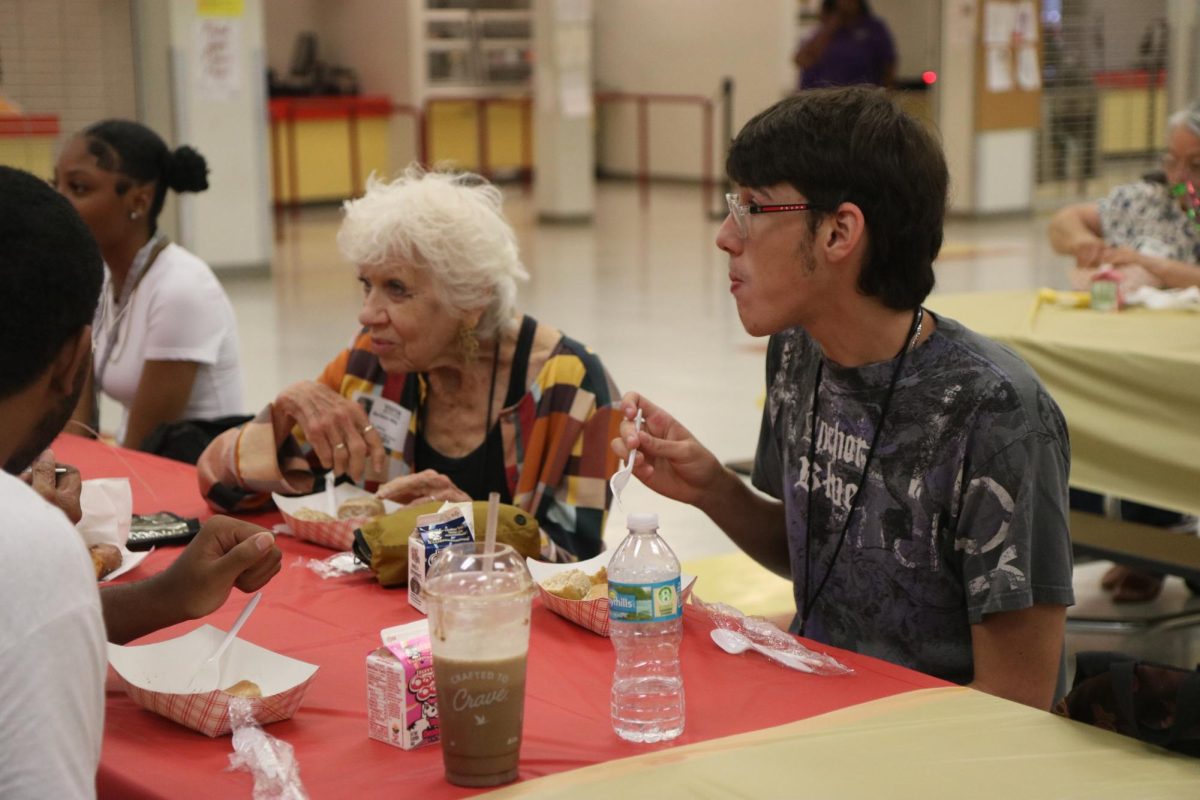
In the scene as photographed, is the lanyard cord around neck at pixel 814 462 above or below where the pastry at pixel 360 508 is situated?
above

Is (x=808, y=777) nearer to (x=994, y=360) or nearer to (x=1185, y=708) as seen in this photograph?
(x=1185, y=708)

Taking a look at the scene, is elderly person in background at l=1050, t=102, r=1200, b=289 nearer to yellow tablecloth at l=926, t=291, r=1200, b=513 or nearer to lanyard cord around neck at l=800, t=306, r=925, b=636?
yellow tablecloth at l=926, t=291, r=1200, b=513

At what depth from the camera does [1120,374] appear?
3.85m

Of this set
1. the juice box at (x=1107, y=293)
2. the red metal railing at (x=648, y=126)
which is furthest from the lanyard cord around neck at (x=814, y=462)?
the red metal railing at (x=648, y=126)

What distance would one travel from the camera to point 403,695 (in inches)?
64.6

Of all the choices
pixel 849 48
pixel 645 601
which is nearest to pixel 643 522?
pixel 645 601

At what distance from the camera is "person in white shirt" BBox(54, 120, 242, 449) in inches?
151

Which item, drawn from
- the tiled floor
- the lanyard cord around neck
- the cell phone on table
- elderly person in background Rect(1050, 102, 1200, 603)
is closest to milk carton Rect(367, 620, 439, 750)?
the lanyard cord around neck

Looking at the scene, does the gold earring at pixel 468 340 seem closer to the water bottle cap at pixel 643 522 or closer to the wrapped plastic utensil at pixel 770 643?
the wrapped plastic utensil at pixel 770 643

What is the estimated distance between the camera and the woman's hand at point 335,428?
280 cm

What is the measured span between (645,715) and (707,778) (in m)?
0.17

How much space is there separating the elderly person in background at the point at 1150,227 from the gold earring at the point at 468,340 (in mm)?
2451

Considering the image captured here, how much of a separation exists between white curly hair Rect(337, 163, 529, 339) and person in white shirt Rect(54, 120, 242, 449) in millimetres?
1005

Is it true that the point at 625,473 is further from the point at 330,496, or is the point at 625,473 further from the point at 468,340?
the point at 468,340
